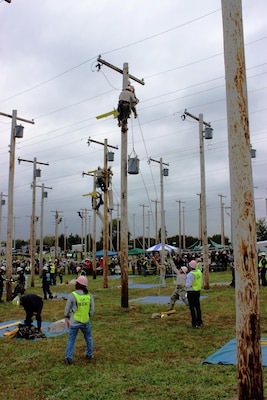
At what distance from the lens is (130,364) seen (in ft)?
25.2

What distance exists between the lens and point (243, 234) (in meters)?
5.04

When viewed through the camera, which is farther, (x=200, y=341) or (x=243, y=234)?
(x=200, y=341)

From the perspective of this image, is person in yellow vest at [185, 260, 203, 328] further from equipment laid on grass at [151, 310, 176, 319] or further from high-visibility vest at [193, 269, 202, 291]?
equipment laid on grass at [151, 310, 176, 319]

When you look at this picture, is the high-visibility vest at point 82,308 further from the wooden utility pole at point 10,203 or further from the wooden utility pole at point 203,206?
the wooden utility pole at point 203,206

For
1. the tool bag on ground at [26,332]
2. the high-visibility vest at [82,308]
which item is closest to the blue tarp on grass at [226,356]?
the high-visibility vest at [82,308]

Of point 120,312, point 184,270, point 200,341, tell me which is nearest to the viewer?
point 200,341

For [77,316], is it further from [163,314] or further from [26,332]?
[163,314]

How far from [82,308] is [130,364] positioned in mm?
1367

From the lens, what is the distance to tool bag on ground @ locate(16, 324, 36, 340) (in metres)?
10.3

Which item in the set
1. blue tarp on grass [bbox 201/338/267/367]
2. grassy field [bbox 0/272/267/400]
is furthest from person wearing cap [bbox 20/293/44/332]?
blue tarp on grass [bbox 201/338/267/367]

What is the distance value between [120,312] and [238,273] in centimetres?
956

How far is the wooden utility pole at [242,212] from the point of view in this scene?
4.83 meters

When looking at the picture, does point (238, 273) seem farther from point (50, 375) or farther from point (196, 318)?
point (196, 318)

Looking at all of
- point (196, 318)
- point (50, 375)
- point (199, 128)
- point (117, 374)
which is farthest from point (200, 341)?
point (199, 128)
